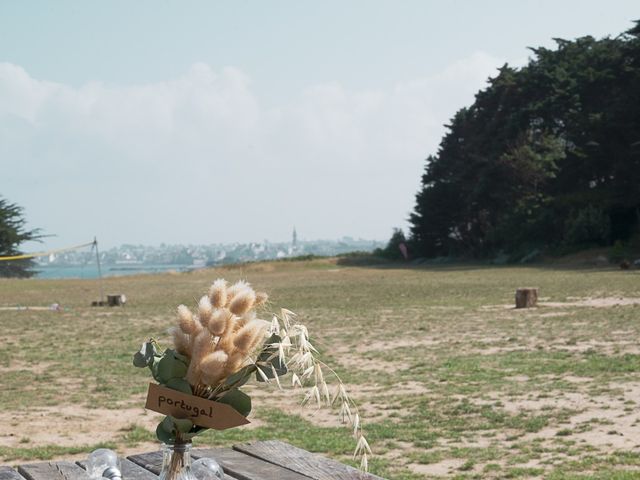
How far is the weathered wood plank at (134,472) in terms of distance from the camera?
10.2 feet

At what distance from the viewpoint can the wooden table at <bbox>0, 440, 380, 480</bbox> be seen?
3.17 meters

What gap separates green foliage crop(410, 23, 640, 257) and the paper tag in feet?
139

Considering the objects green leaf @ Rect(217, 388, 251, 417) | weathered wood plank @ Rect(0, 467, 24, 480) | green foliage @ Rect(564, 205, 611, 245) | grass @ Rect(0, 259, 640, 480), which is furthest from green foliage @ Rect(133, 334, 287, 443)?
green foliage @ Rect(564, 205, 611, 245)

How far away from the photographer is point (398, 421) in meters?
8.59

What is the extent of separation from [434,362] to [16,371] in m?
5.33

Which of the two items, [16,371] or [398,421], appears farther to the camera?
[16,371]

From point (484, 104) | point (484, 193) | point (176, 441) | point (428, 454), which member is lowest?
point (428, 454)

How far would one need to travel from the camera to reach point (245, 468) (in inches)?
130

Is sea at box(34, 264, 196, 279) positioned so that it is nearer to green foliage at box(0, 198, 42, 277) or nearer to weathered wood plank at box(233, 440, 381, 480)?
green foliage at box(0, 198, 42, 277)

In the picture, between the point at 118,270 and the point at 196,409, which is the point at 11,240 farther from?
the point at 196,409

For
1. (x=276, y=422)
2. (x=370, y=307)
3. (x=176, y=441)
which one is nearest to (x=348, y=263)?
(x=370, y=307)

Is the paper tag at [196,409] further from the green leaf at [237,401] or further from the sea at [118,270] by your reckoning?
the sea at [118,270]

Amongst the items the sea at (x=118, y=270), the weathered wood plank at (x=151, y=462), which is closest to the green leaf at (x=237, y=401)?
the weathered wood plank at (x=151, y=462)

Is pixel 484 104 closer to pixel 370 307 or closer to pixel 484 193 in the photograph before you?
pixel 484 193
